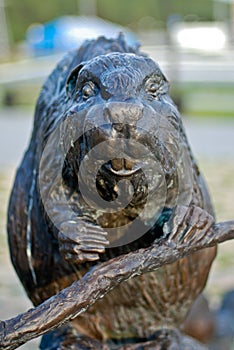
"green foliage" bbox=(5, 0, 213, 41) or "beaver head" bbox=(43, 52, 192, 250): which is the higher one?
"green foliage" bbox=(5, 0, 213, 41)

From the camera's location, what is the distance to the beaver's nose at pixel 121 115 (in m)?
1.04

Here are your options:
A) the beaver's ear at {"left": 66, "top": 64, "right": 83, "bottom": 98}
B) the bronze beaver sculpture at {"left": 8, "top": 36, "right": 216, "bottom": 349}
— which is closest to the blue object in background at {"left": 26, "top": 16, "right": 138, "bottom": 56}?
the bronze beaver sculpture at {"left": 8, "top": 36, "right": 216, "bottom": 349}

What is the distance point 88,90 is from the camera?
1.14 m

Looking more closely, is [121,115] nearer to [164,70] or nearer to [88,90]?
[88,90]

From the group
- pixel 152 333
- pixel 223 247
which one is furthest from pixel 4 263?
pixel 152 333

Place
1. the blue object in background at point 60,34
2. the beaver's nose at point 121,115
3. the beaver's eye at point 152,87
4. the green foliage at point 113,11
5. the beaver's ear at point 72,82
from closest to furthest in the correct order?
the beaver's nose at point 121,115, the beaver's eye at point 152,87, the beaver's ear at point 72,82, the blue object in background at point 60,34, the green foliage at point 113,11

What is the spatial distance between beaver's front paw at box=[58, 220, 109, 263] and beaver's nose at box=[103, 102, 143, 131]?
0.87 ft

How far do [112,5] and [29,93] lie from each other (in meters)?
26.6

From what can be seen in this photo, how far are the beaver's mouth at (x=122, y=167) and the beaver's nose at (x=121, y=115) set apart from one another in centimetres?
6

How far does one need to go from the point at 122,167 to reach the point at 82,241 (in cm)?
21

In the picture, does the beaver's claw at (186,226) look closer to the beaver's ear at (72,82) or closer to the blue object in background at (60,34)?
the beaver's ear at (72,82)

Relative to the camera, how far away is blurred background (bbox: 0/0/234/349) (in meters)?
3.87

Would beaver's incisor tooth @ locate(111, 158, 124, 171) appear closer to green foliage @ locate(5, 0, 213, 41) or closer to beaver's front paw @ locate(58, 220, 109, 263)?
beaver's front paw @ locate(58, 220, 109, 263)

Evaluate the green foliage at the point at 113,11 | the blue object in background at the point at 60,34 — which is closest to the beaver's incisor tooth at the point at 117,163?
the blue object in background at the point at 60,34
